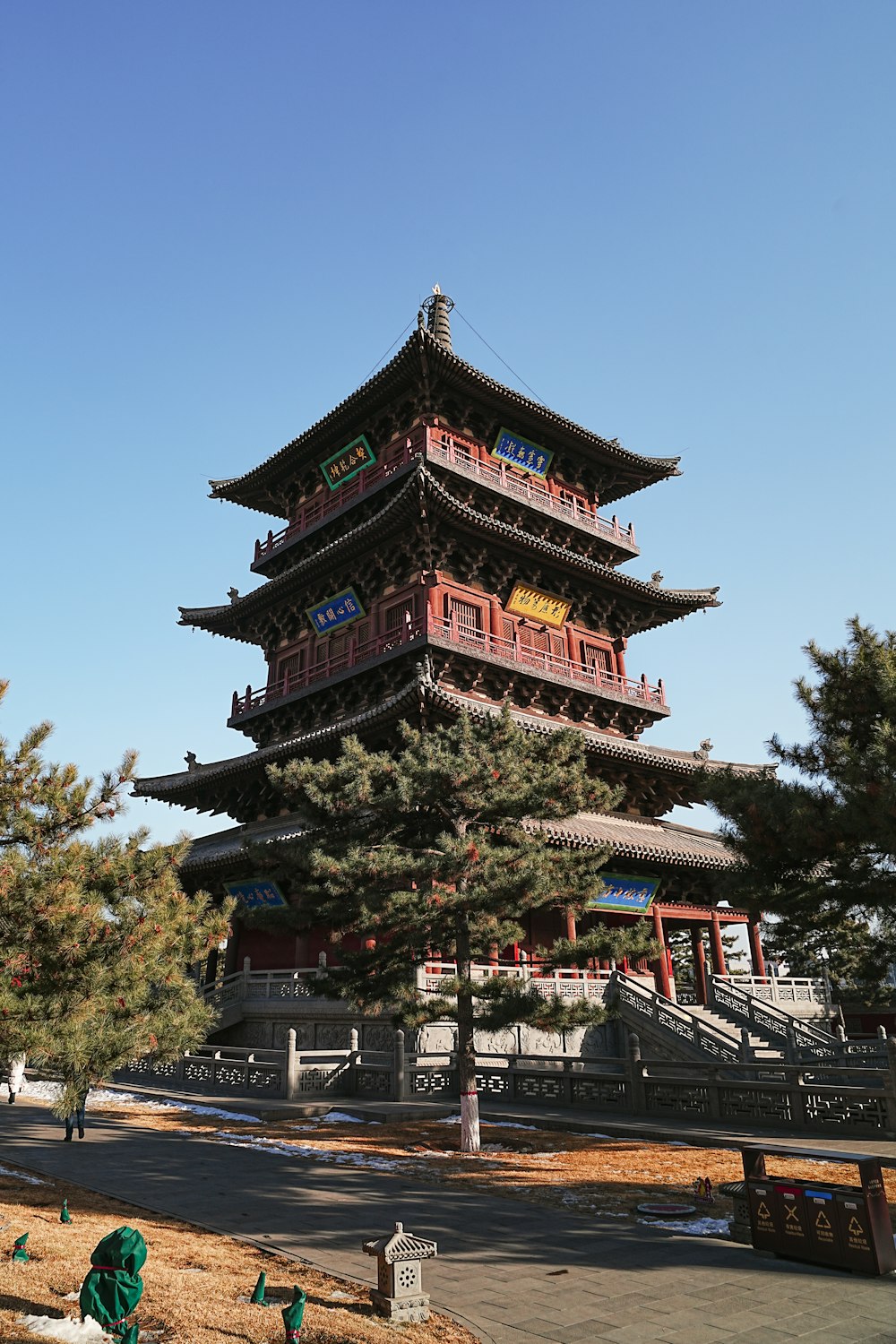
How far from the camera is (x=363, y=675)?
26250 mm

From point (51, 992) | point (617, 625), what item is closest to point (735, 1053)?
point (51, 992)

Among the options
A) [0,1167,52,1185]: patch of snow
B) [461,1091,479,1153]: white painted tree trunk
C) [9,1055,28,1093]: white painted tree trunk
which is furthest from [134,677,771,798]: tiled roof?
[0,1167,52,1185]: patch of snow

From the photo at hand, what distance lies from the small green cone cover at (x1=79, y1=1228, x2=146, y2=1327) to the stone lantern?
5.61 ft

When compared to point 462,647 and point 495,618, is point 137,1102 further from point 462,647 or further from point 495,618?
point 495,618

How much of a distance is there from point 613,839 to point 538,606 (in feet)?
27.7

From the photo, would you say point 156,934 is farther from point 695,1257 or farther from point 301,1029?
point 301,1029

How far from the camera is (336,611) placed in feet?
97.1

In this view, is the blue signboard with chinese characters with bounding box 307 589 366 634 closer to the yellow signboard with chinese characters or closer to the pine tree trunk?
the yellow signboard with chinese characters

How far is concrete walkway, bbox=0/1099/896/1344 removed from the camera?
5785 mm

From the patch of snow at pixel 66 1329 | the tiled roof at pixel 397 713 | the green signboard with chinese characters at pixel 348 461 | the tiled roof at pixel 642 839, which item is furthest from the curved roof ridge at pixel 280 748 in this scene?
the patch of snow at pixel 66 1329

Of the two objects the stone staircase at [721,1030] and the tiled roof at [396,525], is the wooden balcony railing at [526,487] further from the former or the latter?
the stone staircase at [721,1030]

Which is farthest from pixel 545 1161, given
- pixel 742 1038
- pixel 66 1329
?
pixel 66 1329

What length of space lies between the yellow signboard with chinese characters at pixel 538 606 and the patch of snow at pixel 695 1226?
20.7m

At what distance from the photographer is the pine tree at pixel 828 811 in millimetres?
9766
